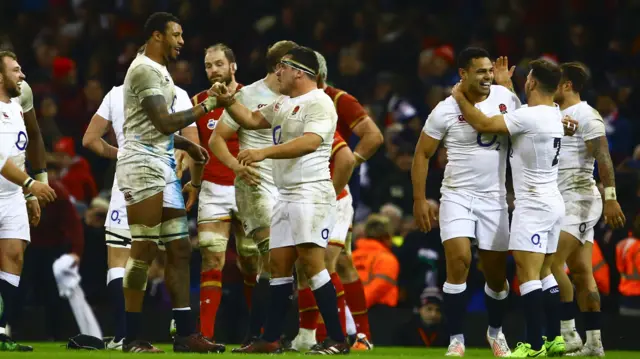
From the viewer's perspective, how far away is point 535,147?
9.63 m

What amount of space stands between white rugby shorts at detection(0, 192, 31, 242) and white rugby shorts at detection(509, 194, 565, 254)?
403 cm

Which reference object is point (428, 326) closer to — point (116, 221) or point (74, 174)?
point (116, 221)

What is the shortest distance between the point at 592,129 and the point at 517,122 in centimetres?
109

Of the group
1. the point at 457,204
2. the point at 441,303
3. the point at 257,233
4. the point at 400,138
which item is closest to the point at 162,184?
the point at 257,233

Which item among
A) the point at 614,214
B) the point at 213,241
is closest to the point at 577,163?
the point at 614,214

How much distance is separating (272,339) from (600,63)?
10.3 meters

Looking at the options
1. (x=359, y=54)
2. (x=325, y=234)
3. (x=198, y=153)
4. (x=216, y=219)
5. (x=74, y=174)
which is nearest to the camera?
(x=325, y=234)

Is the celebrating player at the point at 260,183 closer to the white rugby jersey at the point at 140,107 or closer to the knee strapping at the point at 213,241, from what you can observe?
the knee strapping at the point at 213,241

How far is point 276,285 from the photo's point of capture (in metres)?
9.48

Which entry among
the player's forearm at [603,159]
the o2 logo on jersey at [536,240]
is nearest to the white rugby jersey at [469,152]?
the o2 logo on jersey at [536,240]

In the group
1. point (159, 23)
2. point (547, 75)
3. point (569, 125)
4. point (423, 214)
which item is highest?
point (159, 23)

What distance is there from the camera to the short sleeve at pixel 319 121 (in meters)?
9.26

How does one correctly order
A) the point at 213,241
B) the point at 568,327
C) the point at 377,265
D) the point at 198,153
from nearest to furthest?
the point at 198,153 → the point at 568,327 → the point at 213,241 → the point at 377,265

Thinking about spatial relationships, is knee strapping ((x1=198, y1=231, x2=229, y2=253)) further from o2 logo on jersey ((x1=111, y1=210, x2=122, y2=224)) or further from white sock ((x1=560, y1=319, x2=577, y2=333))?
white sock ((x1=560, y1=319, x2=577, y2=333))
